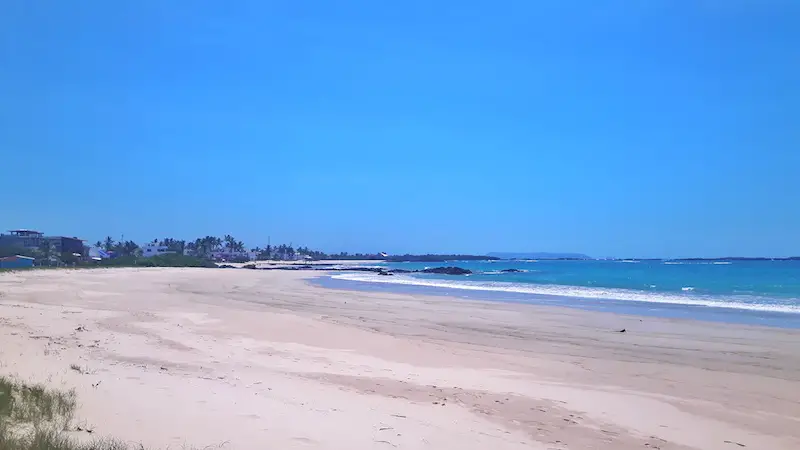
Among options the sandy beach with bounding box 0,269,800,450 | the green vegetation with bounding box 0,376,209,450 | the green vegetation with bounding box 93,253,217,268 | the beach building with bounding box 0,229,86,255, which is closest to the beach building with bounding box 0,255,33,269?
the green vegetation with bounding box 93,253,217,268

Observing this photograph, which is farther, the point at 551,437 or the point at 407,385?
the point at 407,385

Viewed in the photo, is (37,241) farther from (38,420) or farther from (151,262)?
(38,420)

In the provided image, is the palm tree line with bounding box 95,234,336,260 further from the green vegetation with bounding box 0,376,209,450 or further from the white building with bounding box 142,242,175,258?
the green vegetation with bounding box 0,376,209,450

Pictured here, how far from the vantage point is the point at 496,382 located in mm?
9398

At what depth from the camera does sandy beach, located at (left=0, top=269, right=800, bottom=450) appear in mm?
Result: 6184

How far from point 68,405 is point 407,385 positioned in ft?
15.3

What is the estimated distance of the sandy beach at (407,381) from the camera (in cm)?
618

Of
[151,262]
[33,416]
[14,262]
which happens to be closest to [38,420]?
[33,416]

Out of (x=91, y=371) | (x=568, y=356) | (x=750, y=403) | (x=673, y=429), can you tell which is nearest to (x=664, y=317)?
(x=568, y=356)

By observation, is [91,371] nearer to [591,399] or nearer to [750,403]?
[591,399]

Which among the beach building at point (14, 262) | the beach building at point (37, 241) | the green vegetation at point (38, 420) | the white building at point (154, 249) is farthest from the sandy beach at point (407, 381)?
the white building at point (154, 249)

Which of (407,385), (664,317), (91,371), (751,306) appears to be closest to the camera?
(91,371)

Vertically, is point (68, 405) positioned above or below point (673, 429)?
above

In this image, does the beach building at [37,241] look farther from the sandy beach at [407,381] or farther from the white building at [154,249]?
the sandy beach at [407,381]
